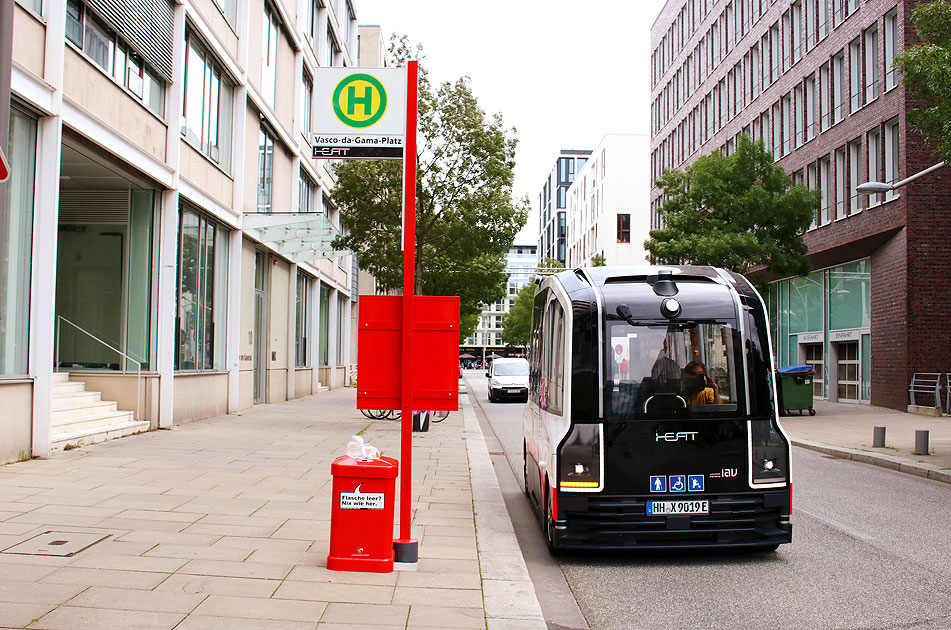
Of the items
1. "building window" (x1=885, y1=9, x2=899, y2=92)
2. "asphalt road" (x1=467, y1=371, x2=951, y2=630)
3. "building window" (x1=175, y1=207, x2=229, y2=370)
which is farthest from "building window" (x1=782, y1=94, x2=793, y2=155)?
"asphalt road" (x1=467, y1=371, x2=951, y2=630)

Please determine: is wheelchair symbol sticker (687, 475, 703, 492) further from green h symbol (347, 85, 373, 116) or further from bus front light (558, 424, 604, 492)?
green h symbol (347, 85, 373, 116)

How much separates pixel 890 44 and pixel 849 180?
4567mm

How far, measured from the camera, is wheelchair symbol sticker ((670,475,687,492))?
6395 millimetres

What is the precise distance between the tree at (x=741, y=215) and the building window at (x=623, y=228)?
49117 mm

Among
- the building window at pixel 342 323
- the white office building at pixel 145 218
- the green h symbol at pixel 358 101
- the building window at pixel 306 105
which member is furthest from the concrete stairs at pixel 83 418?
the building window at pixel 342 323

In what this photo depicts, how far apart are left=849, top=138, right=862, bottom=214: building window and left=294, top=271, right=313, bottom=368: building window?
18.7 metres

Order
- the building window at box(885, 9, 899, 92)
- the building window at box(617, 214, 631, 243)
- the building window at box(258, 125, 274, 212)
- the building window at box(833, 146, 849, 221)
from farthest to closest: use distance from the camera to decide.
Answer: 1. the building window at box(617, 214, 631, 243)
2. the building window at box(833, 146, 849, 221)
3. the building window at box(885, 9, 899, 92)
4. the building window at box(258, 125, 274, 212)

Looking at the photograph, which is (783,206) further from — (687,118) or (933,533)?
(687,118)

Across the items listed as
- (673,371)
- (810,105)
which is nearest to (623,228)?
(810,105)

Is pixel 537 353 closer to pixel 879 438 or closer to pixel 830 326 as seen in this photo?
pixel 879 438

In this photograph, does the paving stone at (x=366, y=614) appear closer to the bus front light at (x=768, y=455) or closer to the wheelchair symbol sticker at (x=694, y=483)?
the wheelchair symbol sticker at (x=694, y=483)

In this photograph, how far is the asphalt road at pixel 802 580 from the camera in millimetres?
5039

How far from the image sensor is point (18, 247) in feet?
34.9

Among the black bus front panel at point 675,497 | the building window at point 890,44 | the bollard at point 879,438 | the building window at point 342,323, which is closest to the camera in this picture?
the black bus front panel at point 675,497
